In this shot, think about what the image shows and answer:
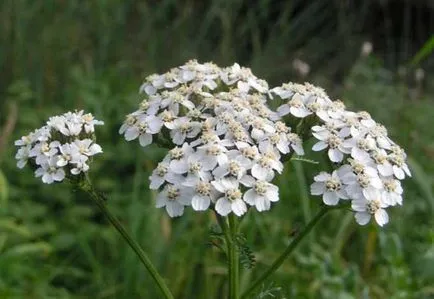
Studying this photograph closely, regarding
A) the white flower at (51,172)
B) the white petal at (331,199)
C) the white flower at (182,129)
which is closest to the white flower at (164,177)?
the white flower at (182,129)

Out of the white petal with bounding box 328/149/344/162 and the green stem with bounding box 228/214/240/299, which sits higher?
the white petal with bounding box 328/149/344/162

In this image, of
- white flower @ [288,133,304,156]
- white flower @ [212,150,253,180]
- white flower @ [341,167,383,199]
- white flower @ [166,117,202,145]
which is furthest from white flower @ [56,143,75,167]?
white flower @ [341,167,383,199]

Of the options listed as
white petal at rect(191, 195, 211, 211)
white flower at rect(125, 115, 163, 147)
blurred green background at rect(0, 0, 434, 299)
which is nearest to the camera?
white petal at rect(191, 195, 211, 211)

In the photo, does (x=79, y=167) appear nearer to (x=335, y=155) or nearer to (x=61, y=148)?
(x=61, y=148)

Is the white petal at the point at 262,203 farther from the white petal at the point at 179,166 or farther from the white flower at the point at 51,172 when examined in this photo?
the white flower at the point at 51,172

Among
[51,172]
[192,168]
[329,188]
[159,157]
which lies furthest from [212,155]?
[159,157]

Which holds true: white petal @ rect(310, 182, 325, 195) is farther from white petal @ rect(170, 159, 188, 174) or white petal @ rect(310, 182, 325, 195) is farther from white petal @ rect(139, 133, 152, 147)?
white petal @ rect(139, 133, 152, 147)

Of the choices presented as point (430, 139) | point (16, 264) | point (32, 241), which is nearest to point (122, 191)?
point (32, 241)
